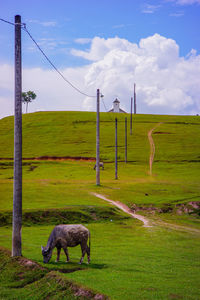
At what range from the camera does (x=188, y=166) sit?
89.6 meters

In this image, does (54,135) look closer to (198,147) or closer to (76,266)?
(198,147)

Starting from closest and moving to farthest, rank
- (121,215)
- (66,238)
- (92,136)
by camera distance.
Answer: (66,238)
(121,215)
(92,136)

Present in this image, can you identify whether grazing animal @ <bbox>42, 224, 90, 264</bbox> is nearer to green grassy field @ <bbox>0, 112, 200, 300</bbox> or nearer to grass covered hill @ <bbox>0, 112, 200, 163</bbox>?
green grassy field @ <bbox>0, 112, 200, 300</bbox>

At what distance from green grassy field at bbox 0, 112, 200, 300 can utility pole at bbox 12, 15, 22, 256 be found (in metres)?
1.55

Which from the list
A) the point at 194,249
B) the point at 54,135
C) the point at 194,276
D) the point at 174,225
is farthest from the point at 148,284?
the point at 54,135

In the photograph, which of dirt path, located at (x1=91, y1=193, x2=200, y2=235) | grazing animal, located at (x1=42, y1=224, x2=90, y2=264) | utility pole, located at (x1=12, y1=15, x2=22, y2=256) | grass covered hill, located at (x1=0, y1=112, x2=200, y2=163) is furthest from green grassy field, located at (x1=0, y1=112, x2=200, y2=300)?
utility pole, located at (x1=12, y1=15, x2=22, y2=256)

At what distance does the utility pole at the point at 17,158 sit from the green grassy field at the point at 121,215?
1554 millimetres

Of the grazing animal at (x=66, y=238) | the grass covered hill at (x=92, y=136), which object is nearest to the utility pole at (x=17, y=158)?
the grazing animal at (x=66, y=238)

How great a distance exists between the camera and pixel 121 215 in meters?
39.1

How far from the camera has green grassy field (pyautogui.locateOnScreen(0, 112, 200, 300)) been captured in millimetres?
17453

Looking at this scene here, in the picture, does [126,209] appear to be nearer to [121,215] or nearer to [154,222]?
[121,215]

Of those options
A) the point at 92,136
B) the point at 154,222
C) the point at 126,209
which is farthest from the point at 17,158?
the point at 92,136

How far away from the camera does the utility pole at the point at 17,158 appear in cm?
2033

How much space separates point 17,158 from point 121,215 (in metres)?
20.7
